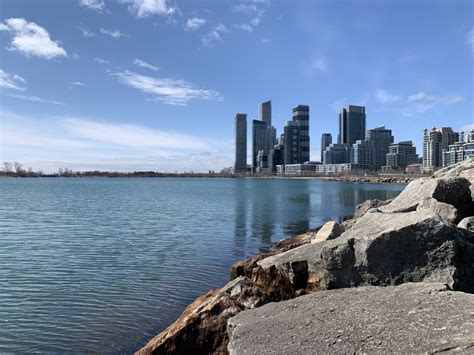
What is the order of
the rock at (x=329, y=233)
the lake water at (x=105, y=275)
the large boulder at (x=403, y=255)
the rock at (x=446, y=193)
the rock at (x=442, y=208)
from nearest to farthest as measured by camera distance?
1. the large boulder at (x=403, y=255)
2. the rock at (x=442, y=208)
3. the lake water at (x=105, y=275)
4. the rock at (x=446, y=193)
5. the rock at (x=329, y=233)

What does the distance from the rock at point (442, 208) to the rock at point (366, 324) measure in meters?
4.10

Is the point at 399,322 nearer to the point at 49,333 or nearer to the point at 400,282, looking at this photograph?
the point at 400,282

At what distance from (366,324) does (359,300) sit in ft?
3.19

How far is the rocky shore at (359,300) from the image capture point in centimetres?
508

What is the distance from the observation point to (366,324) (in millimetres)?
5387

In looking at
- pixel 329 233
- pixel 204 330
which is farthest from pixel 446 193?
pixel 204 330

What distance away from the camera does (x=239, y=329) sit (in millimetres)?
6133

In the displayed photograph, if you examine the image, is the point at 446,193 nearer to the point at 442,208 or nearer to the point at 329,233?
the point at 442,208

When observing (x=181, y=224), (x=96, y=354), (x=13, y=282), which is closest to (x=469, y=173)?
(x=96, y=354)

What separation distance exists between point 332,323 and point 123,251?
53.4 ft

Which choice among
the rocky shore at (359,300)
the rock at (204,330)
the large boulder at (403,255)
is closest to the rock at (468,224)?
the rocky shore at (359,300)

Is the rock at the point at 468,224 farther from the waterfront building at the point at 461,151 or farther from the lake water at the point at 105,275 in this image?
the waterfront building at the point at 461,151

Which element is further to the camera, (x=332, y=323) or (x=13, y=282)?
(x=13, y=282)

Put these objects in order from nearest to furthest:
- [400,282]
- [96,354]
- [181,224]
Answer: [400,282]
[96,354]
[181,224]
